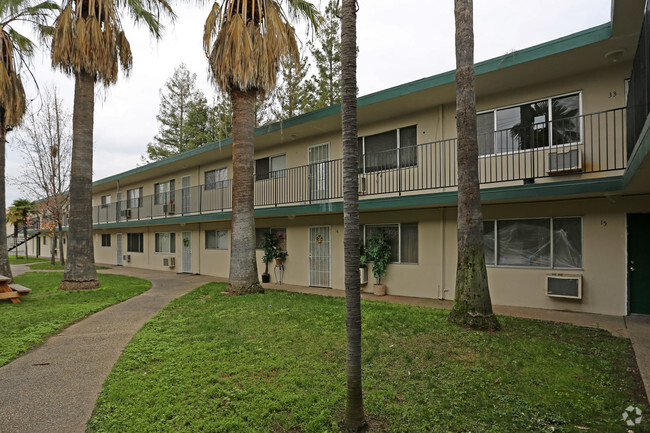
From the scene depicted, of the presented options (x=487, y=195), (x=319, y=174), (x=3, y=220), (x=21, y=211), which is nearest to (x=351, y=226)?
(x=487, y=195)

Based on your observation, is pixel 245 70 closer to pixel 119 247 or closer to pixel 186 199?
pixel 186 199

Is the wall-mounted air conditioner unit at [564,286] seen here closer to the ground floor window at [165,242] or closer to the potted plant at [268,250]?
the potted plant at [268,250]

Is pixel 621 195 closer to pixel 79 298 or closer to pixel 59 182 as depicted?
pixel 79 298

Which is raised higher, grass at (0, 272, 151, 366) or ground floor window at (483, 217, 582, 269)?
ground floor window at (483, 217, 582, 269)

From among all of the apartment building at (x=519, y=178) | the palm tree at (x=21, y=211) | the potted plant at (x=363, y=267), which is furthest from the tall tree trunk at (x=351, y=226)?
the palm tree at (x=21, y=211)

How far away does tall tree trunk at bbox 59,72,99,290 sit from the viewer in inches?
437

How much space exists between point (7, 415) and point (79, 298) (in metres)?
6.95

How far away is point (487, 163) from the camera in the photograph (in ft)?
29.9

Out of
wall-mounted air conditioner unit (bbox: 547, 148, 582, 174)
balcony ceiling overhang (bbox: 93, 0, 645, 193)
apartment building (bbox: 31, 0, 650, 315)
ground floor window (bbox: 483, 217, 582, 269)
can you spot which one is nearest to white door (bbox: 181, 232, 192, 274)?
apartment building (bbox: 31, 0, 650, 315)

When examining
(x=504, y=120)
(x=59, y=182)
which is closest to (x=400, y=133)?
(x=504, y=120)

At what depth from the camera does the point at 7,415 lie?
3.72 m

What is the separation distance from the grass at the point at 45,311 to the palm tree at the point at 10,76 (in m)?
2.57

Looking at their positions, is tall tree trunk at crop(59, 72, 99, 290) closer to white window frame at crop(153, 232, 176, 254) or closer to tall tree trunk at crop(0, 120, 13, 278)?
tall tree trunk at crop(0, 120, 13, 278)

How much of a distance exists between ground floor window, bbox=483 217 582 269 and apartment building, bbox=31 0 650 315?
1.0 inches
